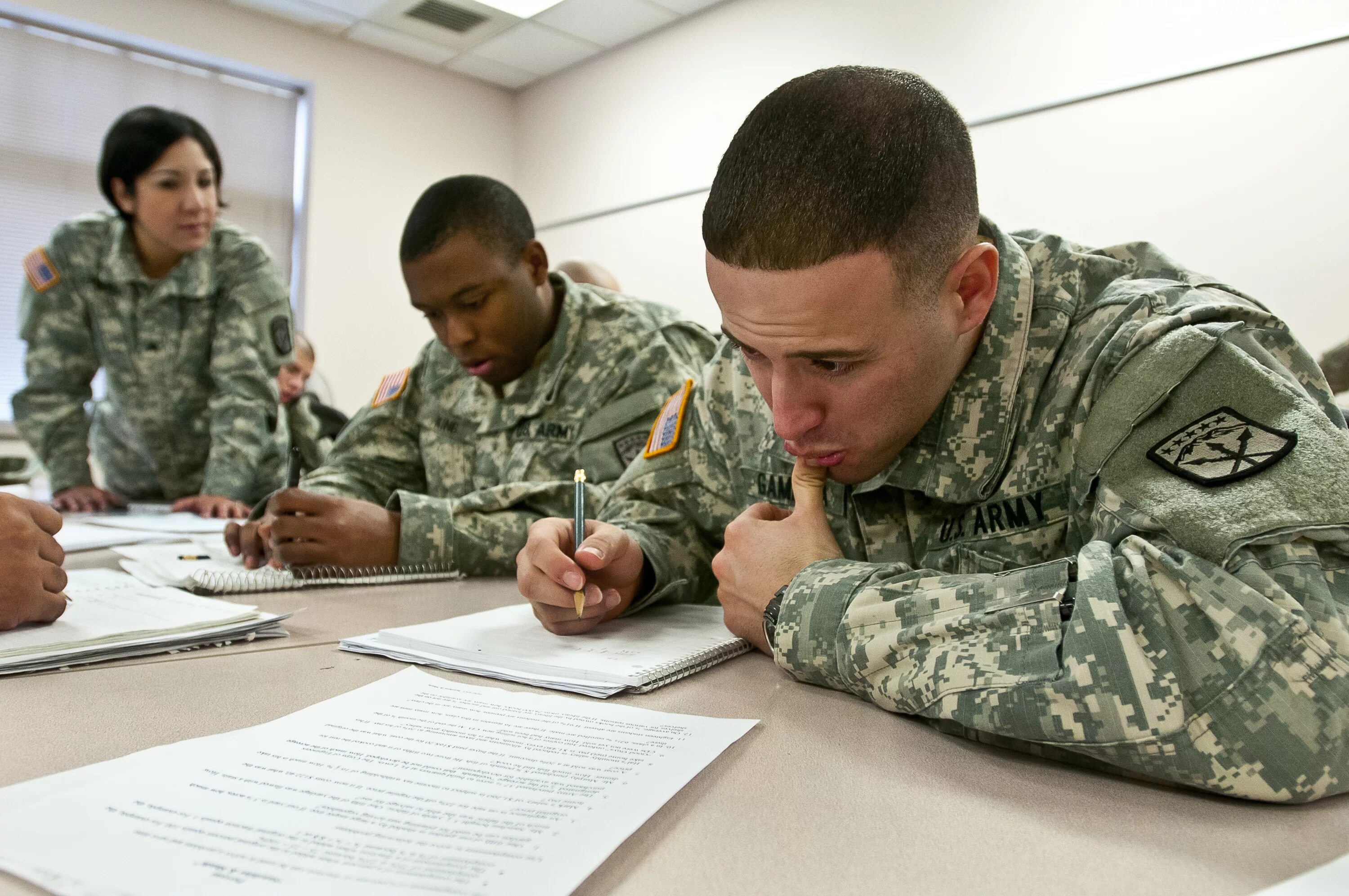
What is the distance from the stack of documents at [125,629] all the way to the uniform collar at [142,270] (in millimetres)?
1471

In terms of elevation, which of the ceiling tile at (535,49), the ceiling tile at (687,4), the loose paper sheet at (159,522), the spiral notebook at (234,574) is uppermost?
the ceiling tile at (535,49)

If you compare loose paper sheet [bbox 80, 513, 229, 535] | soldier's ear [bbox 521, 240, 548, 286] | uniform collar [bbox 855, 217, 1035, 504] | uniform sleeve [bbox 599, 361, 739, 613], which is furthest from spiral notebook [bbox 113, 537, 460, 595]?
uniform collar [bbox 855, 217, 1035, 504]

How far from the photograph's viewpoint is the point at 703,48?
4.74 m

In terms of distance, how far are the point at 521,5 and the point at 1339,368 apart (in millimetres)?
4048

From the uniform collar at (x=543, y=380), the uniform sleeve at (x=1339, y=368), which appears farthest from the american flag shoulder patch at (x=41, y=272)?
the uniform sleeve at (x=1339, y=368)

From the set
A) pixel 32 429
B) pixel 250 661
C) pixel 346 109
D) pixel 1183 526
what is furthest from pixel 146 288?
pixel 346 109

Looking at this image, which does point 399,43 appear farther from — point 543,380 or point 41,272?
point 543,380

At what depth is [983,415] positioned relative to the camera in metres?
0.92

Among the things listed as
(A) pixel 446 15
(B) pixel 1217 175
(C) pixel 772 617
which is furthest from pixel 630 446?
(A) pixel 446 15

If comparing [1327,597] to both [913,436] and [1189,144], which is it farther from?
[1189,144]

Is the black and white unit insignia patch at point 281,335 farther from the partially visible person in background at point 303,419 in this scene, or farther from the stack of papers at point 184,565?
the stack of papers at point 184,565

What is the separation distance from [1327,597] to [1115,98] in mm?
3227

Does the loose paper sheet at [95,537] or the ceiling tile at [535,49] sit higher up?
the ceiling tile at [535,49]

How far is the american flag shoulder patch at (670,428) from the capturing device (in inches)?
50.4
